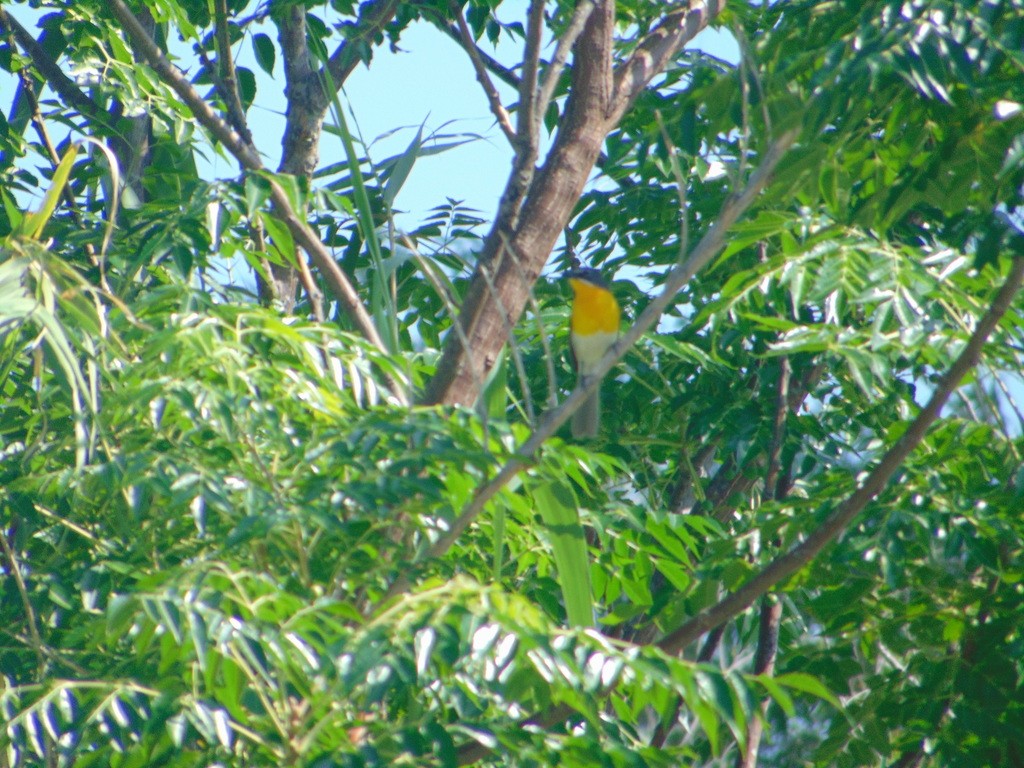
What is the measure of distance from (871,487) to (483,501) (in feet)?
2.40

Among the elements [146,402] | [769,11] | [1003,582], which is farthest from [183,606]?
[769,11]

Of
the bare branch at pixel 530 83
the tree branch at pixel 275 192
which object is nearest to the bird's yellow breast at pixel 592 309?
the bare branch at pixel 530 83

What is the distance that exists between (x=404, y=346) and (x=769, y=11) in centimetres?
174

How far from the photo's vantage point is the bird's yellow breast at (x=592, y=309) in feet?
14.5

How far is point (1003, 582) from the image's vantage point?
2.62 meters

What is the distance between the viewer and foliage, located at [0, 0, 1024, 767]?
1904 mm

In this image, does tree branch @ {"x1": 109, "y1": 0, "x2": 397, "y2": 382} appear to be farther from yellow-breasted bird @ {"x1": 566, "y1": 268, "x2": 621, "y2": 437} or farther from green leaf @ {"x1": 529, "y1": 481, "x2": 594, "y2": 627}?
yellow-breasted bird @ {"x1": 566, "y1": 268, "x2": 621, "y2": 437}

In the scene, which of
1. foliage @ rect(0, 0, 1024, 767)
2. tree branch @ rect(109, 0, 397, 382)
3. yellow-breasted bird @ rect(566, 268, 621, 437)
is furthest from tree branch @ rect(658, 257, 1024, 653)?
yellow-breasted bird @ rect(566, 268, 621, 437)

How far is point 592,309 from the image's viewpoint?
4719mm

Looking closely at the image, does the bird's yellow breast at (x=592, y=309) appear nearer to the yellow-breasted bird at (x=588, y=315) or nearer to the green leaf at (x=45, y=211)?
the yellow-breasted bird at (x=588, y=315)

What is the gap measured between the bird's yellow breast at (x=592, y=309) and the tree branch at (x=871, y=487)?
2087 millimetres

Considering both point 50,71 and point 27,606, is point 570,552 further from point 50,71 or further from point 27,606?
point 50,71

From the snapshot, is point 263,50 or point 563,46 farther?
point 263,50

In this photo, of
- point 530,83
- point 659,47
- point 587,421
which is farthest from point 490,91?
point 587,421
